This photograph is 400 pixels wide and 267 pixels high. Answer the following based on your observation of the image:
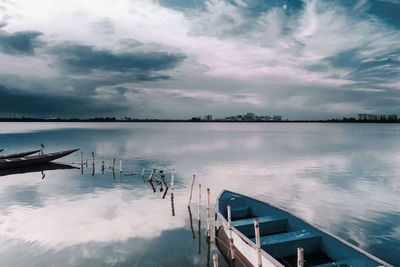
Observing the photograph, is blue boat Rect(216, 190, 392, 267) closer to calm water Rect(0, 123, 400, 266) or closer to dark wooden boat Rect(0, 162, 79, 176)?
calm water Rect(0, 123, 400, 266)

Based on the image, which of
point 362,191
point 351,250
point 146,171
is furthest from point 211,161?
point 351,250

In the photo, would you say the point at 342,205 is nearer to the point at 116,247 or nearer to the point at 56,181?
the point at 116,247

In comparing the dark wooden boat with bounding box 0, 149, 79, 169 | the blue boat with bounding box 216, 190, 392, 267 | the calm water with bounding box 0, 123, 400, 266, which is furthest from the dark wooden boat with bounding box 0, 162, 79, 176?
the blue boat with bounding box 216, 190, 392, 267

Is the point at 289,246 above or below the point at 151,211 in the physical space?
above

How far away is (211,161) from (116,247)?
3614 cm

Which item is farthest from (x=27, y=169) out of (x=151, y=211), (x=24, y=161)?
(x=151, y=211)

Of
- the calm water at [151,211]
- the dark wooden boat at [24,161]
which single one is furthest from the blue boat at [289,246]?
the dark wooden boat at [24,161]

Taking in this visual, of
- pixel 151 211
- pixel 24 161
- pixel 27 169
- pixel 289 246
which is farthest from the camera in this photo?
pixel 27 169

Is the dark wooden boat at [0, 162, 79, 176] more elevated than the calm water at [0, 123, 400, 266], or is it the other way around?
the calm water at [0, 123, 400, 266]

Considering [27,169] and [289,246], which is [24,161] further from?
[289,246]

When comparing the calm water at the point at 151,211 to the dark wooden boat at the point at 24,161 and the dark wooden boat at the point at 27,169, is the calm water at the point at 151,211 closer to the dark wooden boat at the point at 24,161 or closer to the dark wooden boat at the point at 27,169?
the dark wooden boat at the point at 27,169

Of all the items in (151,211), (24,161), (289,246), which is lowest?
(151,211)

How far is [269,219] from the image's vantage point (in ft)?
45.4

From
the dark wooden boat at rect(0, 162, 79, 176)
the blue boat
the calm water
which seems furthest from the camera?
the dark wooden boat at rect(0, 162, 79, 176)
